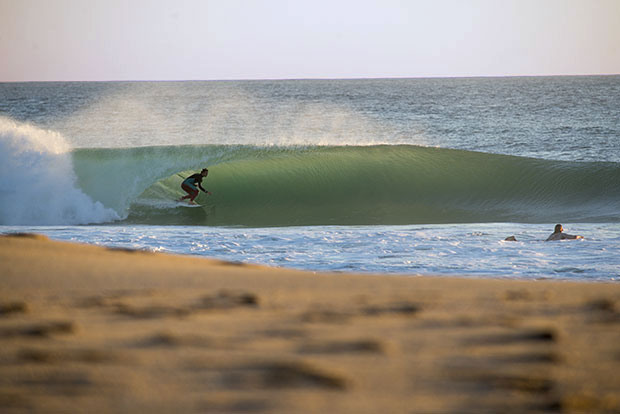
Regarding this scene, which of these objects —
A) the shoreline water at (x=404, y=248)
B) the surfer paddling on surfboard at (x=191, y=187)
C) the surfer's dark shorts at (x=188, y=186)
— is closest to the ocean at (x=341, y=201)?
the shoreline water at (x=404, y=248)

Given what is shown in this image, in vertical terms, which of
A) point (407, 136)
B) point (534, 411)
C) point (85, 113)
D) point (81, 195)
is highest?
point (85, 113)

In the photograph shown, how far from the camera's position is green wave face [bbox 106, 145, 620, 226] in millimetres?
12898

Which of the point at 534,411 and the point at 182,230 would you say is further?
the point at 182,230

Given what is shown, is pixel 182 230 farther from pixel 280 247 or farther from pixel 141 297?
pixel 141 297

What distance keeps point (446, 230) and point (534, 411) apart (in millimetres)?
7764

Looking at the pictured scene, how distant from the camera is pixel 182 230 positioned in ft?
31.3

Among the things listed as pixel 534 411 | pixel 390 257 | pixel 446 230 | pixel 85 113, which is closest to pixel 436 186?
pixel 446 230

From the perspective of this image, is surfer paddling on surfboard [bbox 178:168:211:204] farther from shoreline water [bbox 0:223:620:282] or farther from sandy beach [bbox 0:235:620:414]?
sandy beach [bbox 0:235:620:414]

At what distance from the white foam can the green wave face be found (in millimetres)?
968

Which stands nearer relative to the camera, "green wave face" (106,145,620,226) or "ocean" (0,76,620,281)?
"ocean" (0,76,620,281)

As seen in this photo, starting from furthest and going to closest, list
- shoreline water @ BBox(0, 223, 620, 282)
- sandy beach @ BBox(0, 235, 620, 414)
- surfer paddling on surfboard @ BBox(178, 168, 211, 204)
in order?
surfer paddling on surfboard @ BBox(178, 168, 211, 204) < shoreline water @ BBox(0, 223, 620, 282) < sandy beach @ BBox(0, 235, 620, 414)

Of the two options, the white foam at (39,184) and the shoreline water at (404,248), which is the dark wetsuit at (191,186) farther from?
the shoreline water at (404,248)

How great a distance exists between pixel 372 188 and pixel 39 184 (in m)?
6.87

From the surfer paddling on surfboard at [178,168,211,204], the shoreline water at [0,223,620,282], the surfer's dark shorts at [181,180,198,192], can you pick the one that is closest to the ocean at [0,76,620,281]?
the shoreline water at [0,223,620,282]
